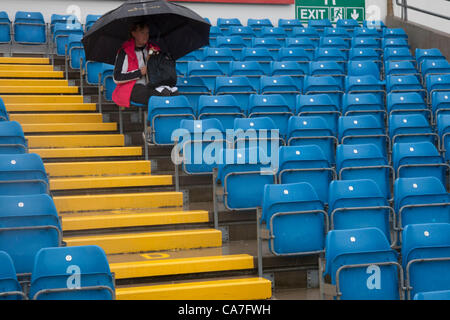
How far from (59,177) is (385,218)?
105 inches

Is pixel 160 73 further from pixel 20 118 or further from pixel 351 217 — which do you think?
pixel 351 217

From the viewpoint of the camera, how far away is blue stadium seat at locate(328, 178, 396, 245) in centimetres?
466

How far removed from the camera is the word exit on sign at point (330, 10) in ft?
38.4

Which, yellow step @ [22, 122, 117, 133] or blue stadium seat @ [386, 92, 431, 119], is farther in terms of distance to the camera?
blue stadium seat @ [386, 92, 431, 119]

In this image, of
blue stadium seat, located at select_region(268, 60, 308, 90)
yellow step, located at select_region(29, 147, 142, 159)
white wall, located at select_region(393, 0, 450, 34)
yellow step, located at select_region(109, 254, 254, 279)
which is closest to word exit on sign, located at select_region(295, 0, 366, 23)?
white wall, located at select_region(393, 0, 450, 34)

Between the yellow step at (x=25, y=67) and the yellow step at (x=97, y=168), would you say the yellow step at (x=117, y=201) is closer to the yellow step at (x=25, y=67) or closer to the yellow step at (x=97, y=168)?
the yellow step at (x=97, y=168)

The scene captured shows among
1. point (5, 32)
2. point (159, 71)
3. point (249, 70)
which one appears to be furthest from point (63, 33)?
point (159, 71)

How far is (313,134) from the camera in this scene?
6.09 meters

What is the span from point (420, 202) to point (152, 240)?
6.29ft

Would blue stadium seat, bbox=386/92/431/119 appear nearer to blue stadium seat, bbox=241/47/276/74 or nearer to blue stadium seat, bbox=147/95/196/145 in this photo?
blue stadium seat, bbox=241/47/276/74

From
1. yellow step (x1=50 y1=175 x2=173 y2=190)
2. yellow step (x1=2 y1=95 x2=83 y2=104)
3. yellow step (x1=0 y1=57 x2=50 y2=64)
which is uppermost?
yellow step (x1=0 y1=57 x2=50 y2=64)

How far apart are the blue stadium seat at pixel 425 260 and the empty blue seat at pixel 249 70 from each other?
12.8 feet

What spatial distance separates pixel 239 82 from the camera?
7121mm
